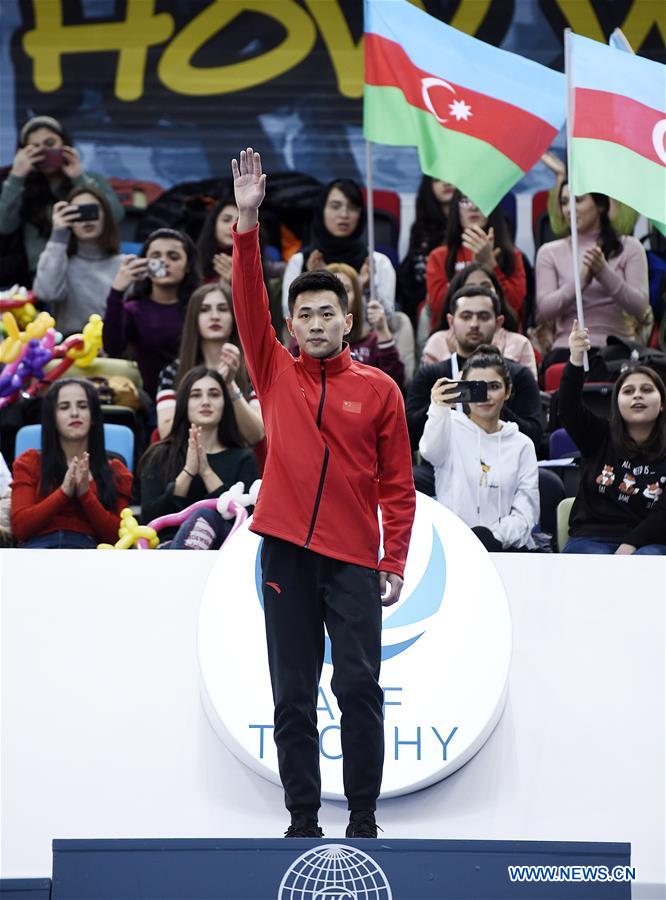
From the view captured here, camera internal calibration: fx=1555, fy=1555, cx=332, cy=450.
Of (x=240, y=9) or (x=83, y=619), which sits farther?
(x=240, y=9)

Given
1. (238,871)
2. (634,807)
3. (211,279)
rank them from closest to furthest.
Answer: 1. (238,871)
2. (634,807)
3. (211,279)

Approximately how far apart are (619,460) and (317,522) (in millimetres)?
2200

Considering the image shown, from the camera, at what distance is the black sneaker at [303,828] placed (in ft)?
11.5

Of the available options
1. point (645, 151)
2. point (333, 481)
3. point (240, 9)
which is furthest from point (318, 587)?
point (240, 9)

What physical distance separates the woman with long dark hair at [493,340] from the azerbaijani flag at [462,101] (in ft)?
1.39

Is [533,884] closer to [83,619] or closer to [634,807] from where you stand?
[634,807]

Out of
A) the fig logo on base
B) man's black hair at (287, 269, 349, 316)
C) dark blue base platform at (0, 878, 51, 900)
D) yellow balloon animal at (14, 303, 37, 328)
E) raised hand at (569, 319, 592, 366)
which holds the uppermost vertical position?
man's black hair at (287, 269, 349, 316)

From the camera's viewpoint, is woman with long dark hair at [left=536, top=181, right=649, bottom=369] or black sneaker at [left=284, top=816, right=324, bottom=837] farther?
woman with long dark hair at [left=536, top=181, right=649, bottom=369]

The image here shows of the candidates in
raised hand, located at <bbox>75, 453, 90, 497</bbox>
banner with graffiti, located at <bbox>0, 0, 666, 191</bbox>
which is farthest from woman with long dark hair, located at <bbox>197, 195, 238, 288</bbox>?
raised hand, located at <bbox>75, 453, 90, 497</bbox>

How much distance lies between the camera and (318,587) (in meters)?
3.58

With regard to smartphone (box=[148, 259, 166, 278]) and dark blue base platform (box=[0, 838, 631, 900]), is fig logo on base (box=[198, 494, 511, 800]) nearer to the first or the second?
dark blue base platform (box=[0, 838, 631, 900])

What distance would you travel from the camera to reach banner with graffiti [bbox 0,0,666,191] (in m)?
9.20

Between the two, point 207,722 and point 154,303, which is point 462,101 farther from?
point 207,722

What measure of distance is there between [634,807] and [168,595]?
4.64 feet
